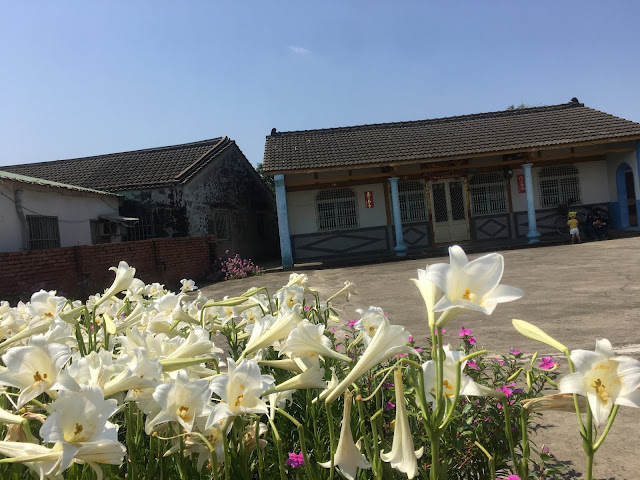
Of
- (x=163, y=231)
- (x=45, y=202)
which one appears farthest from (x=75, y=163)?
(x=45, y=202)

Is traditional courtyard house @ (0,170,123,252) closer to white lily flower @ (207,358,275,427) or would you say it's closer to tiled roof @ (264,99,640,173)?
tiled roof @ (264,99,640,173)

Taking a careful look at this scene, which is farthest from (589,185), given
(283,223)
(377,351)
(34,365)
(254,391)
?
(34,365)

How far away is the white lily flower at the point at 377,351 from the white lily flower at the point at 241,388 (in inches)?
5.2

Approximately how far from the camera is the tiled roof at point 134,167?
16578 millimetres

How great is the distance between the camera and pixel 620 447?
7.67 ft

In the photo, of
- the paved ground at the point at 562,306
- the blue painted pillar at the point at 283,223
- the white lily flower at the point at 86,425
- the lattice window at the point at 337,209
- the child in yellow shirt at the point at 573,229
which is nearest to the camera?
the white lily flower at the point at 86,425

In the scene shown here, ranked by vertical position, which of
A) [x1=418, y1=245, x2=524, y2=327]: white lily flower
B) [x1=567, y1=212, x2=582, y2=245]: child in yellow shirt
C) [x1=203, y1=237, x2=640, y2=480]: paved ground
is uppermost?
[x1=418, y1=245, x2=524, y2=327]: white lily flower

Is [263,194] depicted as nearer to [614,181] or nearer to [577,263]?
[614,181]

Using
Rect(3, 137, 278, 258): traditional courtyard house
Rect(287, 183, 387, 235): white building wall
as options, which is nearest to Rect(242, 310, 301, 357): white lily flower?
Rect(287, 183, 387, 235): white building wall

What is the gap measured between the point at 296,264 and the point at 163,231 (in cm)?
446

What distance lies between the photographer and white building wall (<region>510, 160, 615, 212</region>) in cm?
1571

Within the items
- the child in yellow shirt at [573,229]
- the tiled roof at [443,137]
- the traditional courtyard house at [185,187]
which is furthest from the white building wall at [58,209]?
the child in yellow shirt at [573,229]

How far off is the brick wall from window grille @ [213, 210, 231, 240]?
3140 mm

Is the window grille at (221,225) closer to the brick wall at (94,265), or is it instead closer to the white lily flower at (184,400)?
the brick wall at (94,265)
